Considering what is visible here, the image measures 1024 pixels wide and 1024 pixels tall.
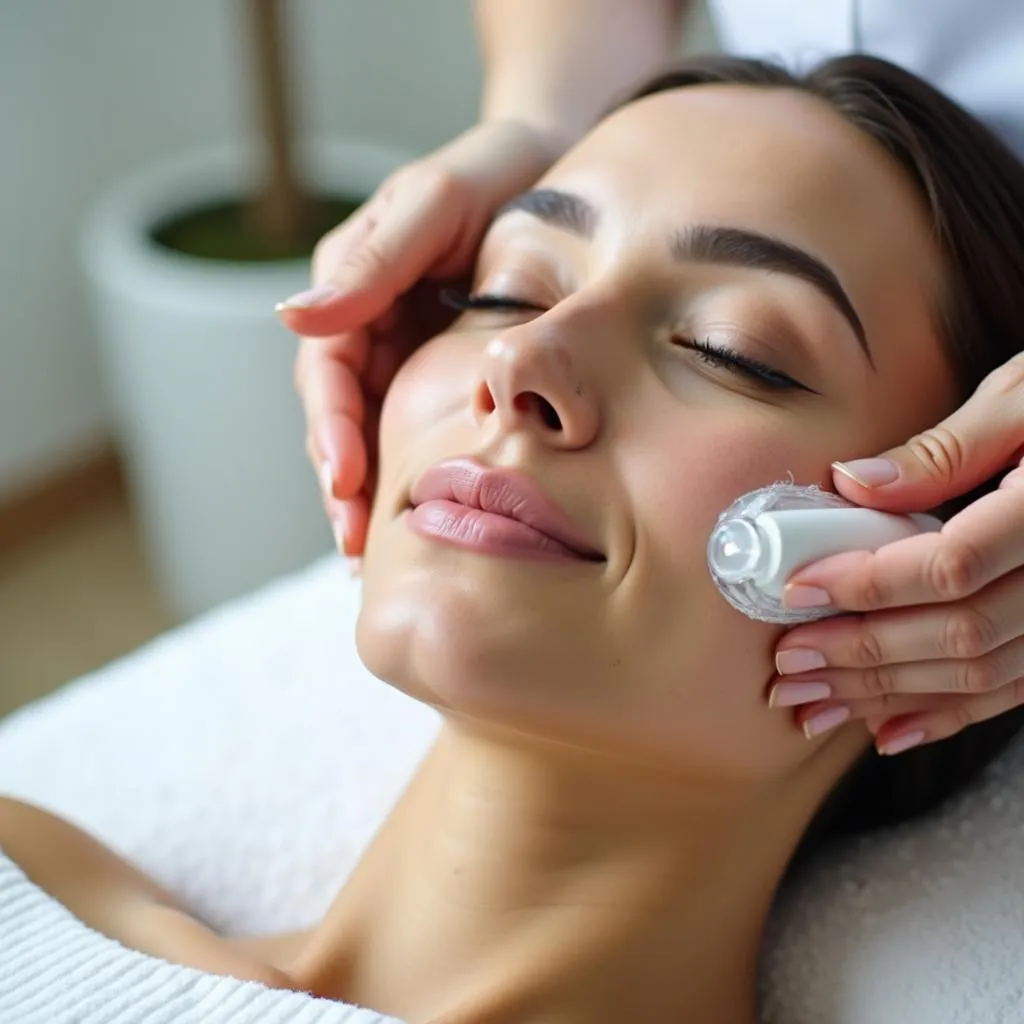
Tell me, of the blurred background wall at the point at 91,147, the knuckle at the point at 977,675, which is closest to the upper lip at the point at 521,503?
the knuckle at the point at 977,675

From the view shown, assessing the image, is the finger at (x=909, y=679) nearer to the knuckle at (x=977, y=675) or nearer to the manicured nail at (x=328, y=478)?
the knuckle at (x=977, y=675)

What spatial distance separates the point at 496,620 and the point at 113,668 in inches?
26.0

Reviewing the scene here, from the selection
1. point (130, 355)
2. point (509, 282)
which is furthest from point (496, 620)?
point (130, 355)

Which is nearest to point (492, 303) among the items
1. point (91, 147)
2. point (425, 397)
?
point (425, 397)

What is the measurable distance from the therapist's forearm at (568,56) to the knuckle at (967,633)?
0.65 m

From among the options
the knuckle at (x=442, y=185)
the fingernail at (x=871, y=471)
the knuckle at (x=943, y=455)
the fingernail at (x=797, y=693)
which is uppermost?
the knuckle at (x=442, y=185)

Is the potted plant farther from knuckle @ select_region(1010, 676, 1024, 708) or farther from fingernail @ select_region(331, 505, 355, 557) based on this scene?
knuckle @ select_region(1010, 676, 1024, 708)

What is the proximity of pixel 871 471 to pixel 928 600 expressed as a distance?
89mm

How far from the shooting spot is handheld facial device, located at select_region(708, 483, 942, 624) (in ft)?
2.54

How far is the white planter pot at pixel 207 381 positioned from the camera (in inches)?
71.9

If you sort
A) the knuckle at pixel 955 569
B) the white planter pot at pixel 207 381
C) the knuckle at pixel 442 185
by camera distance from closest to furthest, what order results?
the knuckle at pixel 955 569 < the knuckle at pixel 442 185 < the white planter pot at pixel 207 381

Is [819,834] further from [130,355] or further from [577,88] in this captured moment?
[130,355]

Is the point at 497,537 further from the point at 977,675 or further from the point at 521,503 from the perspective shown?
the point at 977,675

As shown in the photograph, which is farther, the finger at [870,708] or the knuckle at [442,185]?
the knuckle at [442,185]
